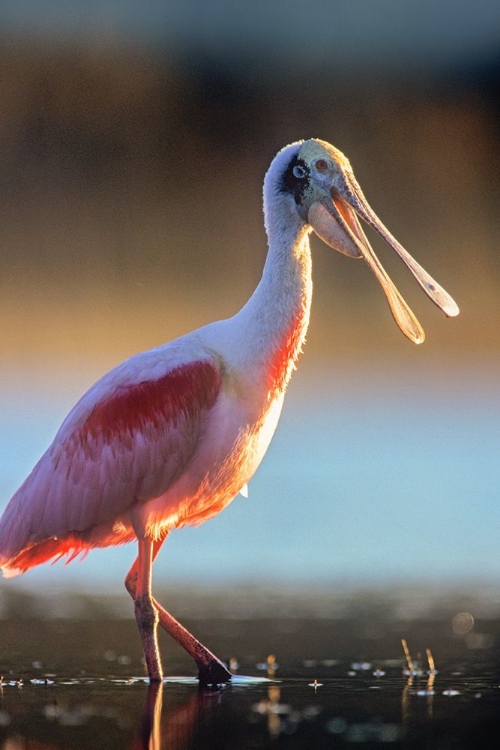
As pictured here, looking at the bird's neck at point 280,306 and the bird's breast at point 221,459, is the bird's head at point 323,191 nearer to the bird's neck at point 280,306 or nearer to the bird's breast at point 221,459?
the bird's neck at point 280,306

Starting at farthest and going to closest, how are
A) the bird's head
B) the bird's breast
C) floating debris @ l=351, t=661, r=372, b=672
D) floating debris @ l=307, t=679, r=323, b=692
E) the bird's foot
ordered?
the bird's head < floating debris @ l=351, t=661, r=372, b=672 < the bird's breast < the bird's foot < floating debris @ l=307, t=679, r=323, b=692

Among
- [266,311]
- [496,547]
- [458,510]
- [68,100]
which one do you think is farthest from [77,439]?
[68,100]

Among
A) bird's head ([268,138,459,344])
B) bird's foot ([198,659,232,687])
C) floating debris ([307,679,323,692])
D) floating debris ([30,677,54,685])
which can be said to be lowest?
floating debris ([307,679,323,692])

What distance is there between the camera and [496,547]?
1365cm

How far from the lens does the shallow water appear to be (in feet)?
19.6

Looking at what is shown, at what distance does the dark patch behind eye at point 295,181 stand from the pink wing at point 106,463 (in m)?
1.07

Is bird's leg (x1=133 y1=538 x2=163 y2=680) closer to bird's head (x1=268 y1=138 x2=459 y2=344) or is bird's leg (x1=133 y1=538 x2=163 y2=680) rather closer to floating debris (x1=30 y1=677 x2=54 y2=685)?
floating debris (x1=30 y1=677 x2=54 y2=685)

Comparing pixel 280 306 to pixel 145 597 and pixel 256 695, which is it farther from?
pixel 256 695

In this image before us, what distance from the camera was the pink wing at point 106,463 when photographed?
26.3 feet

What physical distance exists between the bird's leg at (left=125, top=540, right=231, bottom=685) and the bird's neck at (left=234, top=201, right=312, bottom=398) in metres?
1.22

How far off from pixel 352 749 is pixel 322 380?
51.7 ft

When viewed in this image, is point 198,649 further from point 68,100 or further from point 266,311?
point 68,100

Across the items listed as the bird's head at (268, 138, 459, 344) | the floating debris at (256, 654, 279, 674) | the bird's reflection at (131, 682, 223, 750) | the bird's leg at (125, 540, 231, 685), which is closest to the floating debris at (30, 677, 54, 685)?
the bird's reflection at (131, 682, 223, 750)

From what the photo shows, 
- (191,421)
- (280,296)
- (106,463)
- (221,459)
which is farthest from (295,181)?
(106,463)
